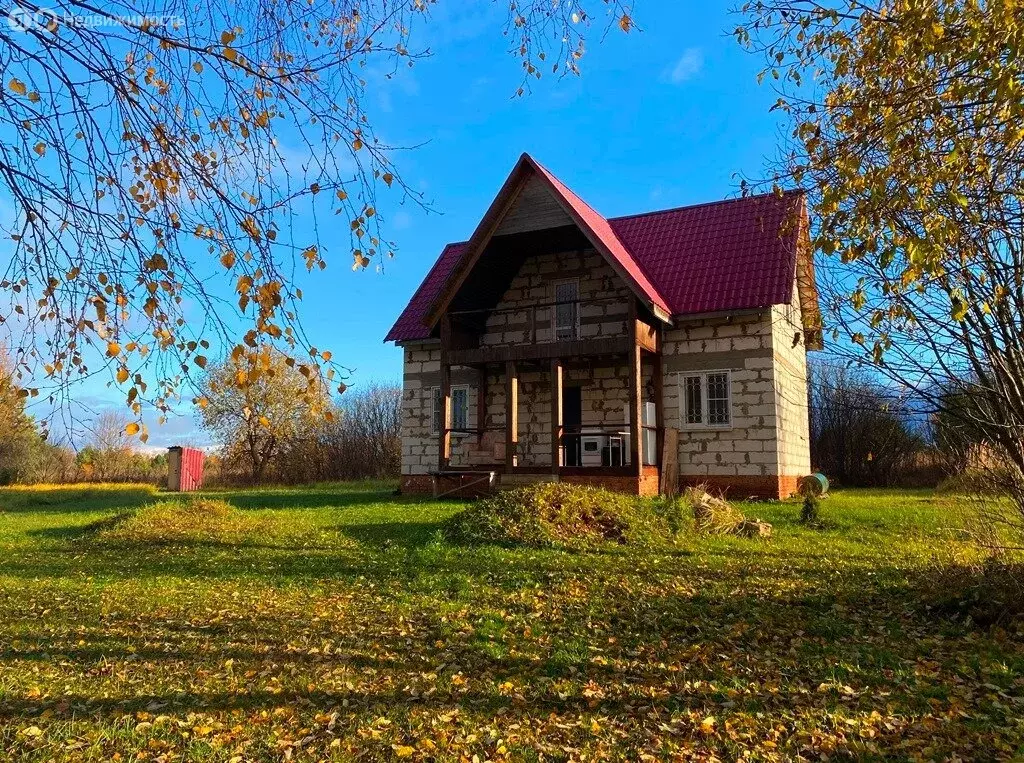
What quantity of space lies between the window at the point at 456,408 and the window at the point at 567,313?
3.48 m

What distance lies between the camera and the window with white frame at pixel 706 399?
17.7 meters

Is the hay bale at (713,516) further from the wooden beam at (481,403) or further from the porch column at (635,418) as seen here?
the wooden beam at (481,403)

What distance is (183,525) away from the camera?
1373 centimetres

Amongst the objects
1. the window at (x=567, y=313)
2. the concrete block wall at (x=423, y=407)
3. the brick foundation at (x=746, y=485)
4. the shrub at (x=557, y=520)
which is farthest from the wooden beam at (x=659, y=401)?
the shrub at (x=557, y=520)

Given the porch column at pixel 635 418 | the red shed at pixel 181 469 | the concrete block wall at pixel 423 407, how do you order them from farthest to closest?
the red shed at pixel 181 469 < the concrete block wall at pixel 423 407 < the porch column at pixel 635 418

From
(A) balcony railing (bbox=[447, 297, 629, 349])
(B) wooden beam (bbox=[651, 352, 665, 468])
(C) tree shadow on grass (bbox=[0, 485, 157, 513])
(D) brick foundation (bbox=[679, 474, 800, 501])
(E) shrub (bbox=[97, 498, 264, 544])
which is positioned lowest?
(C) tree shadow on grass (bbox=[0, 485, 157, 513])

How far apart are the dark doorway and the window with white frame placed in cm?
291

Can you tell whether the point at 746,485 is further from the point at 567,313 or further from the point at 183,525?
the point at 183,525

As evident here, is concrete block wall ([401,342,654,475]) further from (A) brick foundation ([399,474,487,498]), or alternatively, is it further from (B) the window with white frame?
(B) the window with white frame

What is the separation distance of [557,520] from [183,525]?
7.44 meters

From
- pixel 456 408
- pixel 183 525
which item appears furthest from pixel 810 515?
pixel 183 525

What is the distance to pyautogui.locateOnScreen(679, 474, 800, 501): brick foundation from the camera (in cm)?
1693

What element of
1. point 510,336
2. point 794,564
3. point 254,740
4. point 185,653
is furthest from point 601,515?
point 510,336

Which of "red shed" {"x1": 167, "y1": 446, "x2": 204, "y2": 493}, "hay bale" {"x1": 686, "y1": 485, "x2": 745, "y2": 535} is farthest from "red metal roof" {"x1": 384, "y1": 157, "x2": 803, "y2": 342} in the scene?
"red shed" {"x1": 167, "y1": 446, "x2": 204, "y2": 493}
